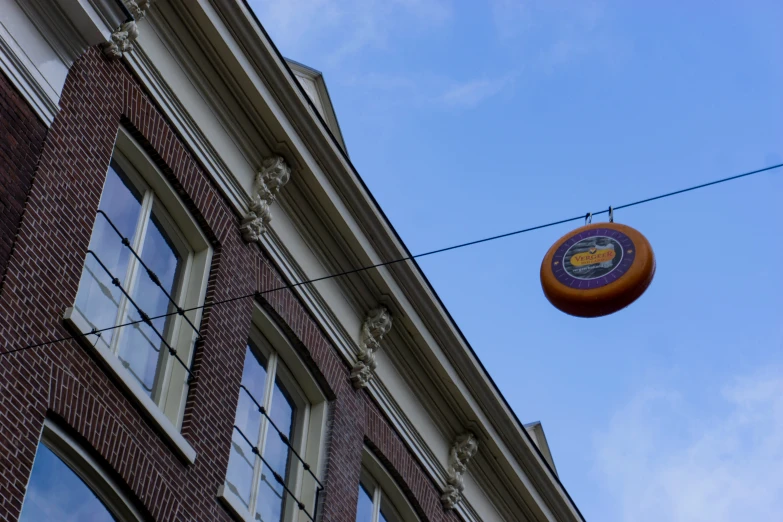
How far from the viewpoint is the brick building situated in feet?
41.0

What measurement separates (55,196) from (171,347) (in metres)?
2.53

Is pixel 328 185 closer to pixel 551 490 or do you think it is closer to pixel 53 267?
pixel 53 267

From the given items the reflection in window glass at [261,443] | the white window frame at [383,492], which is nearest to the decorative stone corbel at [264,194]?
the reflection in window glass at [261,443]

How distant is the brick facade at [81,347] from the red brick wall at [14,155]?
0.02 metres

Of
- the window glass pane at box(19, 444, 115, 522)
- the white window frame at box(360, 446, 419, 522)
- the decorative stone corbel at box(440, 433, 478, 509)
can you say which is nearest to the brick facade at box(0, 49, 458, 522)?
the window glass pane at box(19, 444, 115, 522)

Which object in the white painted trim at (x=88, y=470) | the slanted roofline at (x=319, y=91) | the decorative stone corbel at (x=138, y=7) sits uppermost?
the slanted roofline at (x=319, y=91)

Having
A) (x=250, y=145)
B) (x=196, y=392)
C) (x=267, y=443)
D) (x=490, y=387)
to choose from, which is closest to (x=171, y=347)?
(x=196, y=392)

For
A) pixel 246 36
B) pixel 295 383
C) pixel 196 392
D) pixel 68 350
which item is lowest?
pixel 68 350

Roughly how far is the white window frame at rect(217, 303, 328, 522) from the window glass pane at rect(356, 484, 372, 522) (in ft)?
4.65

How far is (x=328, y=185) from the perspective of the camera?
1803cm

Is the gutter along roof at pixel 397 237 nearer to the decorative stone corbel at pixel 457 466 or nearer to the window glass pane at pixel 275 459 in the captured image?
the decorative stone corbel at pixel 457 466

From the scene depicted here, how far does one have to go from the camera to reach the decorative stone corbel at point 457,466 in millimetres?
20250

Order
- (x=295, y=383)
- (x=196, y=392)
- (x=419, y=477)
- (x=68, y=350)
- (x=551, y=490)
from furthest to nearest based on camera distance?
(x=551, y=490), (x=419, y=477), (x=295, y=383), (x=196, y=392), (x=68, y=350)

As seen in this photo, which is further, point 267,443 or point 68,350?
point 267,443
